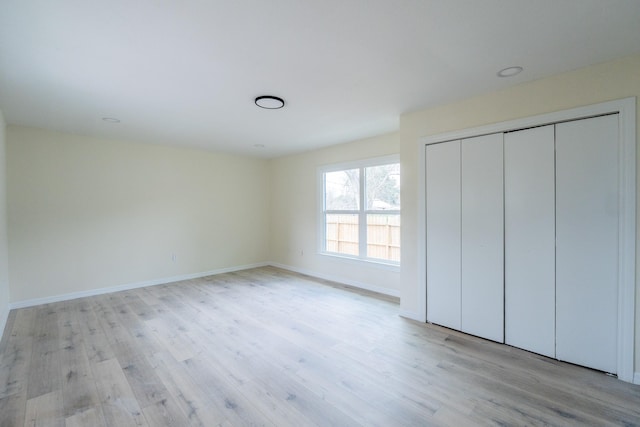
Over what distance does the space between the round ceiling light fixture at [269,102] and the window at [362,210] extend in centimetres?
200

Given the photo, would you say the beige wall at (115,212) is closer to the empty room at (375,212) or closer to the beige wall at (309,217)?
the empty room at (375,212)

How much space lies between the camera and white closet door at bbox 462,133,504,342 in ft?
8.93

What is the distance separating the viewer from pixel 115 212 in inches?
175

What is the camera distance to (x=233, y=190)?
5.87 meters

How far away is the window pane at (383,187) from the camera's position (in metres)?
4.27

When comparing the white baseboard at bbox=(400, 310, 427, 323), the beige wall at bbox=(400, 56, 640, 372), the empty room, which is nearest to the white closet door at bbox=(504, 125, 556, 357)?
the empty room

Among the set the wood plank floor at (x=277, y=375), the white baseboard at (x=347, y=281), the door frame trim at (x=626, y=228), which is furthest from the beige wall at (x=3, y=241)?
the door frame trim at (x=626, y=228)

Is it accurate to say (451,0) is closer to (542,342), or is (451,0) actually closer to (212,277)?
(542,342)

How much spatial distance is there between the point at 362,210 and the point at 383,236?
0.59m

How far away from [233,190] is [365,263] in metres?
3.21

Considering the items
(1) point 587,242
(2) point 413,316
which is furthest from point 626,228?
(2) point 413,316

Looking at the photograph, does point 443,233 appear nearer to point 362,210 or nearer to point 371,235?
point 371,235

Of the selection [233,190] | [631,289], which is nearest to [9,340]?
[233,190]

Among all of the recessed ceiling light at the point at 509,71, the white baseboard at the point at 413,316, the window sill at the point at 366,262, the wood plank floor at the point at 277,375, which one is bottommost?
the wood plank floor at the point at 277,375
